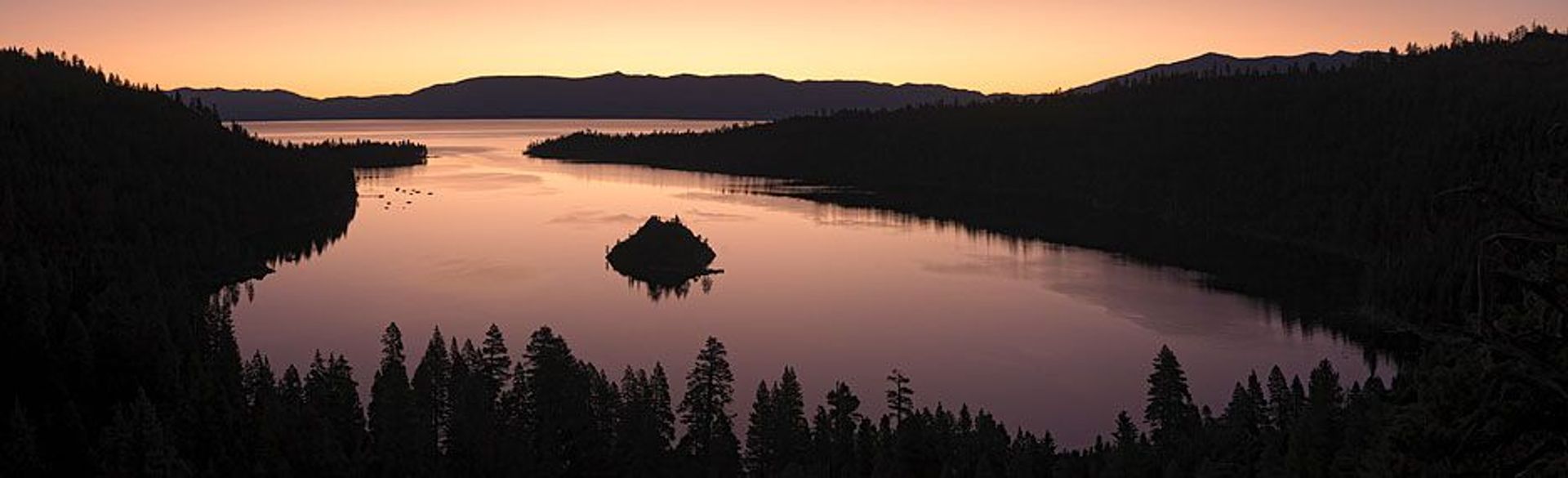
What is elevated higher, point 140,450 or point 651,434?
point 140,450

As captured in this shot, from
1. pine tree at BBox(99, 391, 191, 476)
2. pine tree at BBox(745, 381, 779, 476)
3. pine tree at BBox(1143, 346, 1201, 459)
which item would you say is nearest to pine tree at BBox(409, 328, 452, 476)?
pine tree at BBox(99, 391, 191, 476)

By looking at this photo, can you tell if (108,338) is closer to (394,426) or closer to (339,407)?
(339,407)

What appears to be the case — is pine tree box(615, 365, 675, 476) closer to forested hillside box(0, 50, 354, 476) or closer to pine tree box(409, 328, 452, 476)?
pine tree box(409, 328, 452, 476)

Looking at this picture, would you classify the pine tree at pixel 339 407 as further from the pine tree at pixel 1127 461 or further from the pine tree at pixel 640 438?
the pine tree at pixel 1127 461

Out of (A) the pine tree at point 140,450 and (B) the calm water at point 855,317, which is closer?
(A) the pine tree at point 140,450

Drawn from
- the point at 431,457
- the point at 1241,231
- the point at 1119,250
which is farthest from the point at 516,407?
the point at 1241,231

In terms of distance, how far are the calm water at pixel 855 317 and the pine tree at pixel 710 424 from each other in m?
6.88

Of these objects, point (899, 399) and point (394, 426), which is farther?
point (899, 399)

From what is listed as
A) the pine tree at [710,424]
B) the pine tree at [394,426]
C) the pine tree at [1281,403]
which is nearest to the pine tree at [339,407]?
the pine tree at [394,426]

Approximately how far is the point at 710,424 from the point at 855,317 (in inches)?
2027

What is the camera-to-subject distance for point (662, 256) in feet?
486

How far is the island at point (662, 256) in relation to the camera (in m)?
144

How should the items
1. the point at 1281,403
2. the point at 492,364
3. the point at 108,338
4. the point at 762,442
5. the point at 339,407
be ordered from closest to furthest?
the point at 762,442, the point at 1281,403, the point at 339,407, the point at 108,338, the point at 492,364

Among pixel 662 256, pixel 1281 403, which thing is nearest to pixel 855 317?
pixel 662 256
